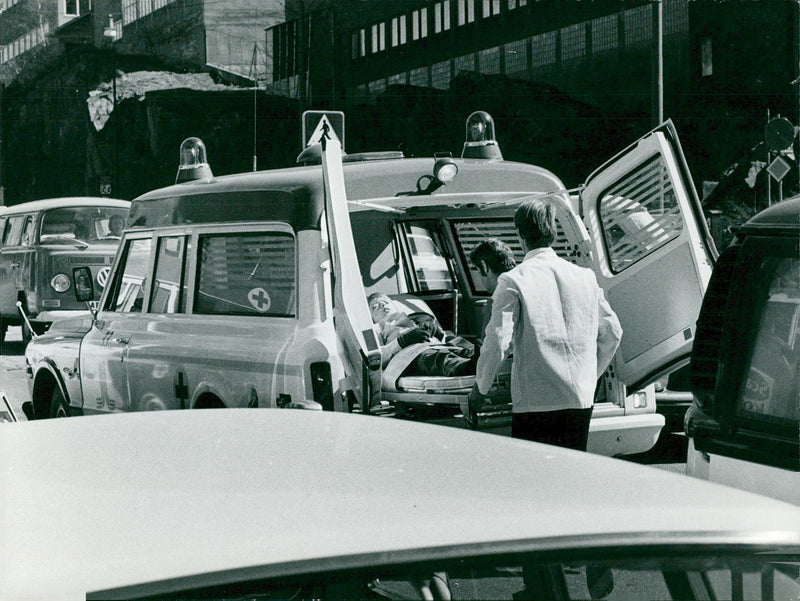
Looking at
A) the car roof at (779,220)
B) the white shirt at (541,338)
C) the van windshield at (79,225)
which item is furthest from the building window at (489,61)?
the car roof at (779,220)

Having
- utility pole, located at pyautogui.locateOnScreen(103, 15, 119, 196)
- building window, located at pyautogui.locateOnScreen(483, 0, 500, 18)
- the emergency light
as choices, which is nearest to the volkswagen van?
the emergency light

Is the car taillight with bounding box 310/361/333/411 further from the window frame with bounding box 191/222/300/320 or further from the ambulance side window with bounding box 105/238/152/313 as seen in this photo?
the ambulance side window with bounding box 105/238/152/313

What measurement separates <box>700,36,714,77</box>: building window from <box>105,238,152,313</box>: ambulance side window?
106 ft

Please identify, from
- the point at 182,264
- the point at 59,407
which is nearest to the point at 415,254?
the point at 182,264

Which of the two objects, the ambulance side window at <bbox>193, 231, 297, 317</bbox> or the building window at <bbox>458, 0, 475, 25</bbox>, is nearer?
the ambulance side window at <bbox>193, 231, 297, 317</bbox>

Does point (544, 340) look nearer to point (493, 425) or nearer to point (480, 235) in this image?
point (493, 425)

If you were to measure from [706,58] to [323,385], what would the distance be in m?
34.3

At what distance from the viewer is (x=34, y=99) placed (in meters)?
44.6

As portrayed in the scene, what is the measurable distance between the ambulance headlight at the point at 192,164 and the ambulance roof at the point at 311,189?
316 millimetres

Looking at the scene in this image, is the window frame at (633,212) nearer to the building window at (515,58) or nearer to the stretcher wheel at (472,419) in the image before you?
the stretcher wheel at (472,419)

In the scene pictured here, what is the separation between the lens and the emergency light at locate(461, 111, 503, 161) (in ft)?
22.7

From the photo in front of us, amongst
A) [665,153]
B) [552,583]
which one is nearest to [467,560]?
[552,583]

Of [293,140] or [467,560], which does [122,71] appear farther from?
[467,560]

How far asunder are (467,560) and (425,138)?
138 feet
